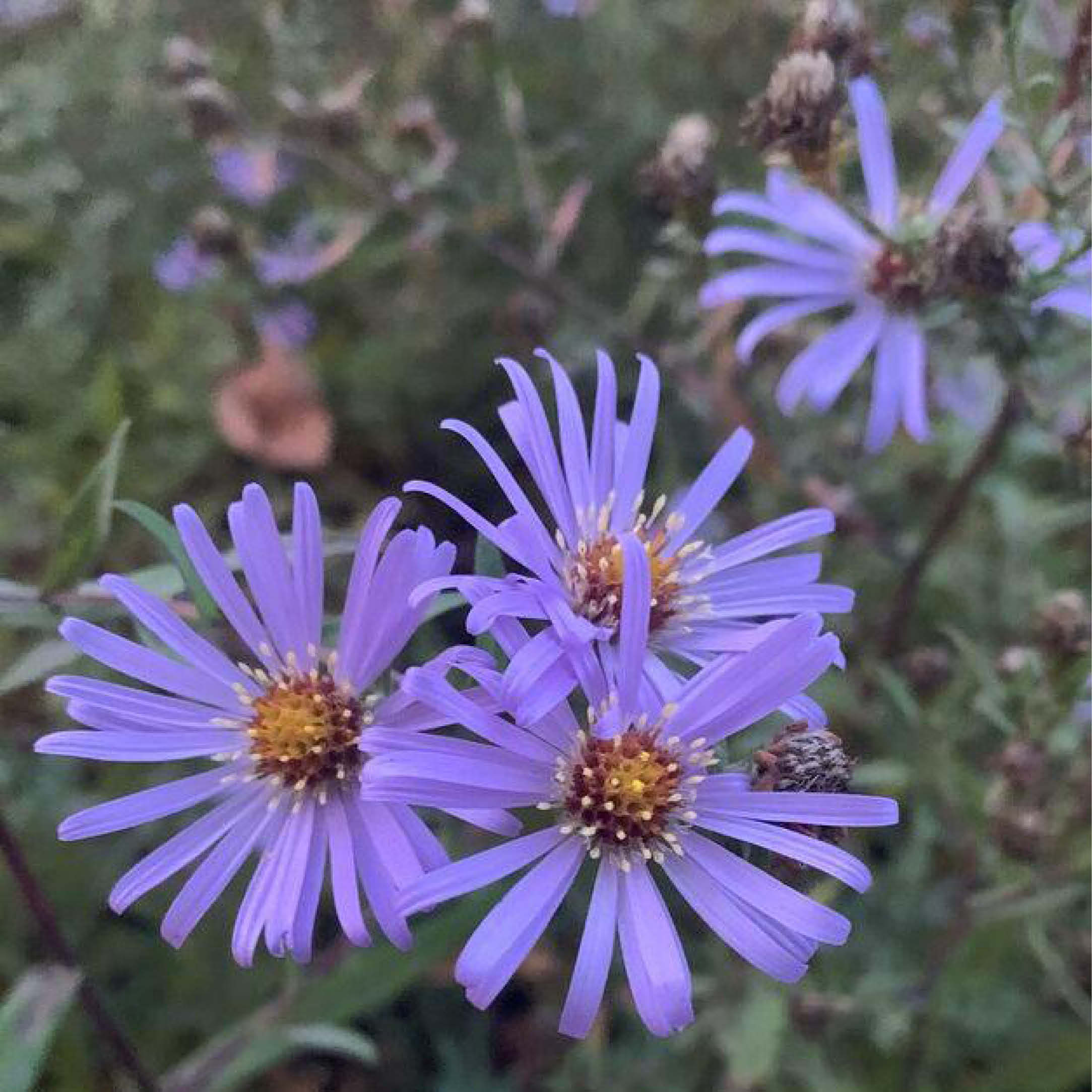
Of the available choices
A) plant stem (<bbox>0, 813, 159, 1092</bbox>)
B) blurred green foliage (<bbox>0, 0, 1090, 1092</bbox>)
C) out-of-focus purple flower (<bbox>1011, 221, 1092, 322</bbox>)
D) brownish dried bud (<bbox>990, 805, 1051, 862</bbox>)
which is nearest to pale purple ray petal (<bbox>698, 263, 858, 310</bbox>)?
blurred green foliage (<bbox>0, 0, 1090, 1092</bbox>)

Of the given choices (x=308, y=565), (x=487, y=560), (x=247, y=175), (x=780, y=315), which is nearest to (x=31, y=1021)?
(x=308, y=565)

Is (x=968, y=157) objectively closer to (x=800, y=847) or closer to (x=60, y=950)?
(x=800, y=847)

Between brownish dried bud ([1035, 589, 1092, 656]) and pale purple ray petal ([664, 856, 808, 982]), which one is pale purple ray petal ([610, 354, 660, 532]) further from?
brownish dried bud ([1035, 589, 1092, 656])

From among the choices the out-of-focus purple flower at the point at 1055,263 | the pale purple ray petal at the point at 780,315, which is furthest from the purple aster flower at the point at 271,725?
the out-of-focus purple flower at the point at 1055,263

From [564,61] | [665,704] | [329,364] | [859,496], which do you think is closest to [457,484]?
[329,364]

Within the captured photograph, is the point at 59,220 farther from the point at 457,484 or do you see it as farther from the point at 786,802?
the point at 786,802
